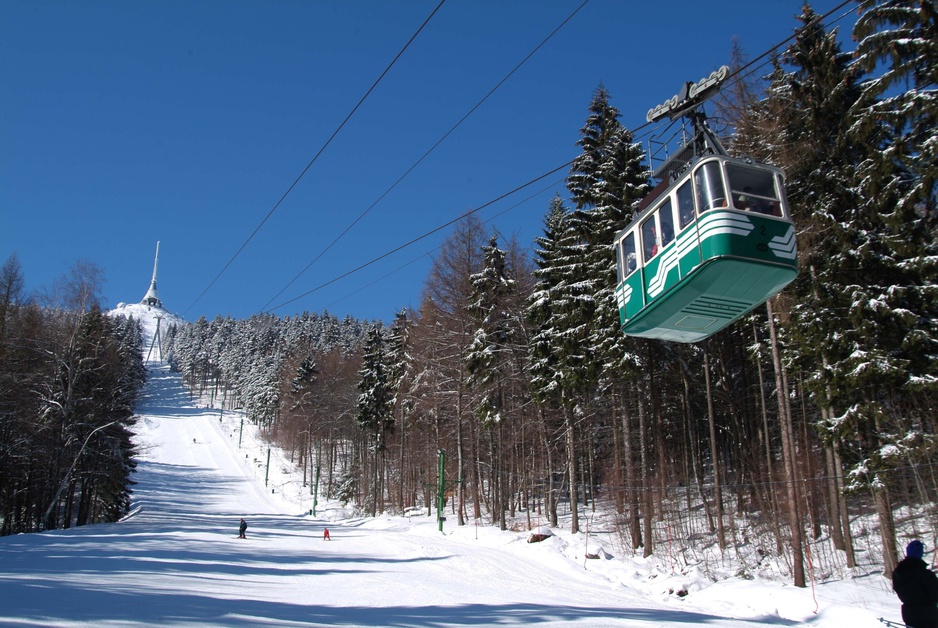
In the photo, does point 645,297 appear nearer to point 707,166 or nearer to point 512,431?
point 707,166

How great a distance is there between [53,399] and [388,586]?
2687 cm

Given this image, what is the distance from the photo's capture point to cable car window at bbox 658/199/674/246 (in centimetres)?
1258

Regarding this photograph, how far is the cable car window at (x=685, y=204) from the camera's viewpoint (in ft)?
39.1

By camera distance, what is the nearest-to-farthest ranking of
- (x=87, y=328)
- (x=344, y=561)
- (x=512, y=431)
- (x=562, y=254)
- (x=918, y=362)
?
(x=918, y=362) → (x=344, y=561) → (x=562, y=254) → (x=87, y=328) → (x=512, y=431)

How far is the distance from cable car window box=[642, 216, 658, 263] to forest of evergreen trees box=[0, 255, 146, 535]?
27.1m

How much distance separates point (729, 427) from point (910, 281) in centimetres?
1722

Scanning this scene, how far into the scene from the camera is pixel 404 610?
1059cm

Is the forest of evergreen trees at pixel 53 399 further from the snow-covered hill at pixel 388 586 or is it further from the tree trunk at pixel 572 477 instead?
the tree trunk at pixel 572 477

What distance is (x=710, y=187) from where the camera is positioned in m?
11.6

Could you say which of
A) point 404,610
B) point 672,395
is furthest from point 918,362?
point 672,395

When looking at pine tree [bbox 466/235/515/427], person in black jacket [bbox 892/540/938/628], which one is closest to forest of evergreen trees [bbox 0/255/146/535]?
pine tree [bbox 466/235/515/427]

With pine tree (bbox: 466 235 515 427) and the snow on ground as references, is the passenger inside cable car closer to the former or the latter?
the snow on ground

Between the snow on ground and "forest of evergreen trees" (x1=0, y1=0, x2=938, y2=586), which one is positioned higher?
"forest of evergreen trees" (x1=0, y1=0, x2=938, y2=586)

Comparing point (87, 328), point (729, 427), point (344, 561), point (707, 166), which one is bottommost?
point (344, 561)
